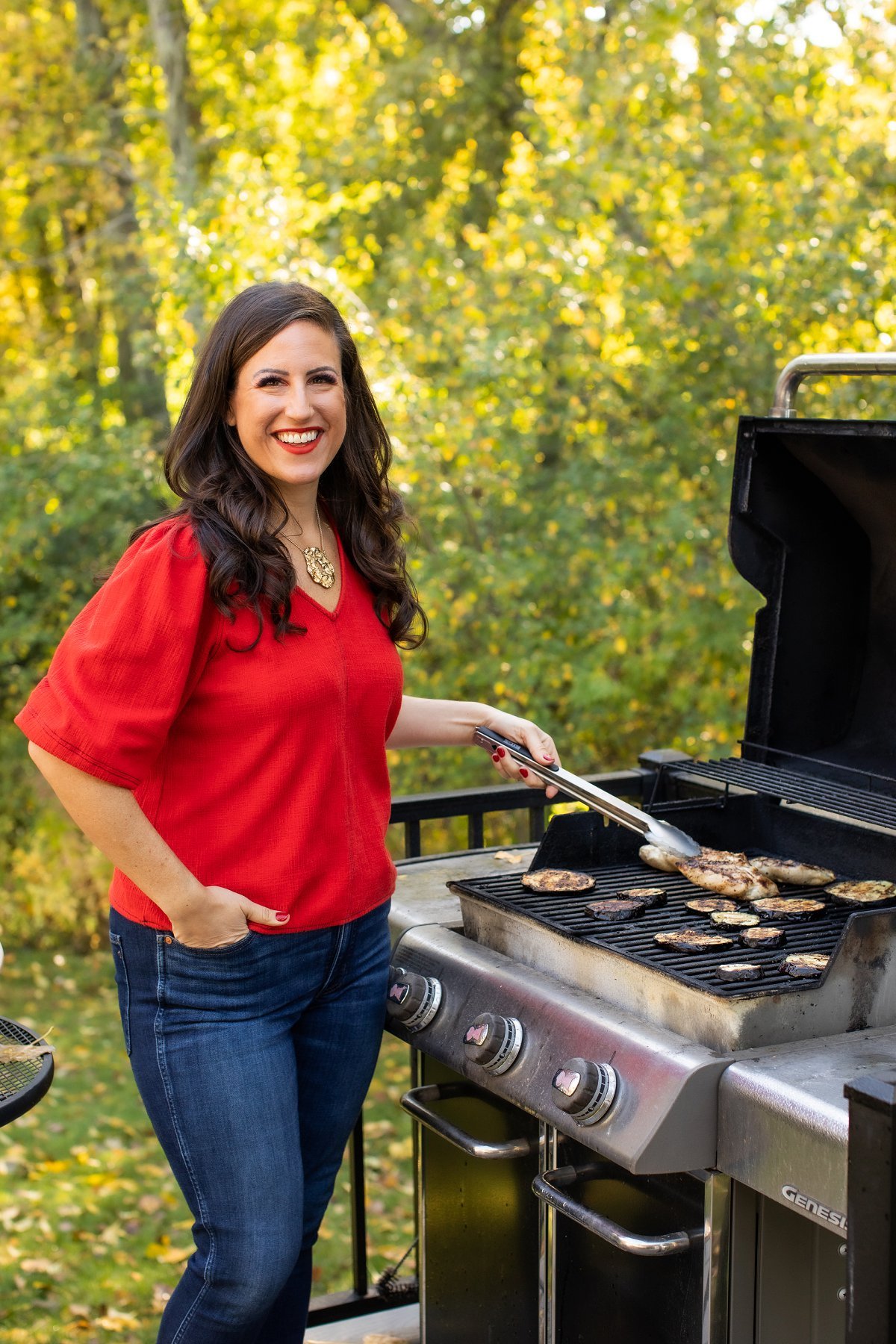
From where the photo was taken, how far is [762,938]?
213 centimetres

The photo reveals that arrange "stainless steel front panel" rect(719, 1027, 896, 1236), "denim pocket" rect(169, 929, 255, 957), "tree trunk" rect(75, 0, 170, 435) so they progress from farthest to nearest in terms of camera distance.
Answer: "tree trunk" rect(75, 0, 170, 435), "denim pocket" rect(169, 929, 255, 957), "stainless steel front panel" rect(719, 1027, 896, 1236)

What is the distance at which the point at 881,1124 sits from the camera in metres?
1.49

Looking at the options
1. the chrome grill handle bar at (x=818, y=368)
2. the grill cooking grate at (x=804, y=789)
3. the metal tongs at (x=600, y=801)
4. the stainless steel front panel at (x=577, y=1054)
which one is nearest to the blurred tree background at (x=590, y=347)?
the chrome grill handle bar at (x=818, y=368)

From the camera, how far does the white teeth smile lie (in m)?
2.11

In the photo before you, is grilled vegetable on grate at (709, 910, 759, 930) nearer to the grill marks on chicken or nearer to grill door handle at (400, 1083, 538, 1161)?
the grill marks on chicken

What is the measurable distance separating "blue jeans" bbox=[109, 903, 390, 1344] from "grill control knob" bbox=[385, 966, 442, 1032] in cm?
22

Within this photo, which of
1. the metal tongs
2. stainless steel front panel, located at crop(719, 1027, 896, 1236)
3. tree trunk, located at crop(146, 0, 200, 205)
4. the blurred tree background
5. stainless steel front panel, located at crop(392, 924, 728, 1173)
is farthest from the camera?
tree trunk, located at crop(146, 0, 200, 205)

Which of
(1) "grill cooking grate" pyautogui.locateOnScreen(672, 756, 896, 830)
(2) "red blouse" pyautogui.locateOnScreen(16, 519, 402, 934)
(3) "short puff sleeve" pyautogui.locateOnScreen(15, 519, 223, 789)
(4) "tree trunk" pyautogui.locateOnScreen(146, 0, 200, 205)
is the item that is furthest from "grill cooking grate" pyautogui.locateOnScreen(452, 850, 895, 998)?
(4) "tree trunk" pyautogui.locateOnScreen(146, 0, 200, 205)

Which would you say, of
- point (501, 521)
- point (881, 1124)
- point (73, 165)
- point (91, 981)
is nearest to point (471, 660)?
point (501, 521)

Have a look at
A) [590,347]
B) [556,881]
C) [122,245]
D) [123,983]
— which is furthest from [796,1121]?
[122,245]

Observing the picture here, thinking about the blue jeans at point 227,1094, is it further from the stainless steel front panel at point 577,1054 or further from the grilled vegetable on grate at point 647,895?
the grilled vegetable on grate at point 647,895

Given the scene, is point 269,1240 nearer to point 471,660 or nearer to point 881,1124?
point 881,1124

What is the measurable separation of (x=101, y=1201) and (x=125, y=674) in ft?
13.5

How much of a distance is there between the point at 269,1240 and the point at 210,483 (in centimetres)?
113
